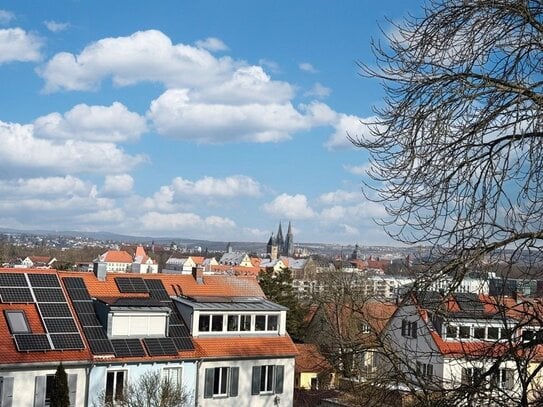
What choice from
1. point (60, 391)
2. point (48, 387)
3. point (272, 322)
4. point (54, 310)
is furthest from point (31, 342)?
point (272, 322)

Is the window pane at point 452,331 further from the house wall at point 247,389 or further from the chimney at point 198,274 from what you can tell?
the chimney at point 198,274

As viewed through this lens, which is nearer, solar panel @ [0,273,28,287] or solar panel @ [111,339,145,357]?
solar panel @ [111,339,145,357]

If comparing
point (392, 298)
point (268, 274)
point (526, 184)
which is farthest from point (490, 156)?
point (268, 274)

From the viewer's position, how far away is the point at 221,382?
25.3 metres

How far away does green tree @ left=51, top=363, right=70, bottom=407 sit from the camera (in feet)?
67.9

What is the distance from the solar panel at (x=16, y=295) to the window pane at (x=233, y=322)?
7477mm

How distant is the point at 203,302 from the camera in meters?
26.5

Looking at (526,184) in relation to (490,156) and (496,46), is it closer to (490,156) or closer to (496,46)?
(490,156)

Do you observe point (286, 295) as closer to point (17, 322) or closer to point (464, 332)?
point (17, 322)

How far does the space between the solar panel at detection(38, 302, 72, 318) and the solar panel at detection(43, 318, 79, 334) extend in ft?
0.63

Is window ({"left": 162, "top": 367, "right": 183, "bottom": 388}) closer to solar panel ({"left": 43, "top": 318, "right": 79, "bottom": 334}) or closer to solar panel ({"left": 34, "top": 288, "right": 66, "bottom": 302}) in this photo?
solar panel ({"left": 43, "top": 318, "right": 79, "bottom": 334})

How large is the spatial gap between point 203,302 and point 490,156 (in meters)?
21.2

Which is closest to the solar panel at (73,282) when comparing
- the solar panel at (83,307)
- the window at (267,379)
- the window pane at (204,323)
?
the solar panel at (83,307)

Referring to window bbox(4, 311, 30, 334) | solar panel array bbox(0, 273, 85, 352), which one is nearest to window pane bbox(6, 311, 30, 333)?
window bbox(4, 311, 30, 334)
